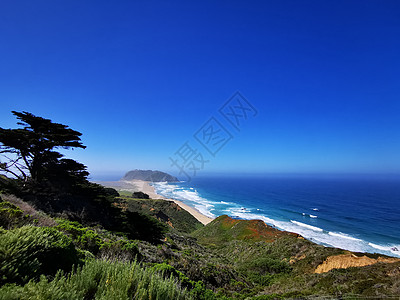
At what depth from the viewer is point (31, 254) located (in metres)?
3.41

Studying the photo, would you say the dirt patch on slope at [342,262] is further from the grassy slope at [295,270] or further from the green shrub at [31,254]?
the green shrub at [31,254]

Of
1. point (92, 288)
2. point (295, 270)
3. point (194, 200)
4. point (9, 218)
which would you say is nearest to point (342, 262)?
point (295, 270)

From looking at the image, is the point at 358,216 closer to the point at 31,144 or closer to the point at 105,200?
the point at 105,200

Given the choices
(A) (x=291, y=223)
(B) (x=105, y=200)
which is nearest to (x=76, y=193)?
(B) (x=105, y=200)

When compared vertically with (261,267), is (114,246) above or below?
above

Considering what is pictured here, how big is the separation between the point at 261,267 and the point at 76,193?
20.6 m

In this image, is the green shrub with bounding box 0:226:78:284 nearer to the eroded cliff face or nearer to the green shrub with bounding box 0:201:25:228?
the green shrub with bounding box 0:201:25:228

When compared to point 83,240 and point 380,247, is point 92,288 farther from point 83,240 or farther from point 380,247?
point 380,247

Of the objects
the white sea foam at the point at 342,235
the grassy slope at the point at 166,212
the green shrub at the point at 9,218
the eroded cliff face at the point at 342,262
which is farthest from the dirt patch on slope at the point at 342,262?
the grassy slope at the point at 166,212

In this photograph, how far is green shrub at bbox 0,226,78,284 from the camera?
111 inches

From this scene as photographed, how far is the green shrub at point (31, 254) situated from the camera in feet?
9.29

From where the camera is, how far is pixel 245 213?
6384 centimetres

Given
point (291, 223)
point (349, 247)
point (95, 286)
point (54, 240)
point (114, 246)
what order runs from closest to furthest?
point (95, 286) < point (54, 240) < point (114, 246) < point (349, 247) < point (291, 223)

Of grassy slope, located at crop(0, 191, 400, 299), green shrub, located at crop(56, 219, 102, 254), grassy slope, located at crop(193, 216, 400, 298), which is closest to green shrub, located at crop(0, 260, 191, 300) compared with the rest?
grassy slope, located at crop(0, 191, 400, 299)
